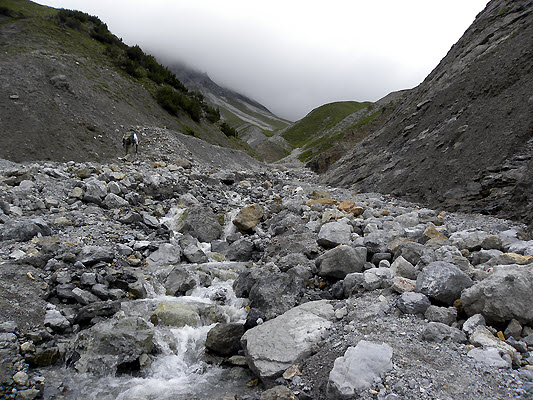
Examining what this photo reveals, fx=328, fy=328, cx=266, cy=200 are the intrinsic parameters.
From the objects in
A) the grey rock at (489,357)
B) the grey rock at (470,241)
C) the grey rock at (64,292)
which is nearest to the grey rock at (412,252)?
the grey rock at (470,241)

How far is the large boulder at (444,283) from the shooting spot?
532 centimetres

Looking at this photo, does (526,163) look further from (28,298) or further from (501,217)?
(28,298)

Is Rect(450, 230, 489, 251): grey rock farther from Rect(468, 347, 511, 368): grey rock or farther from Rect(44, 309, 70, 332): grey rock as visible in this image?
Rect(44, 309, 70, 332): grey rock

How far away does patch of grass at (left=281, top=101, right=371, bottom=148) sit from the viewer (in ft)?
400

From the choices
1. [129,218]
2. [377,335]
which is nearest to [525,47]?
[377,335]

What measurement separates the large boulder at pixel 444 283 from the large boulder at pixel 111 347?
A: 214 inches

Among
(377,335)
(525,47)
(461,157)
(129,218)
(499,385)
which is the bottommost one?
(129,218)

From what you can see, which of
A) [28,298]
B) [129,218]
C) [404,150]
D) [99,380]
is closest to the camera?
[99,380]

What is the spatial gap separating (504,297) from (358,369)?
2354 mm

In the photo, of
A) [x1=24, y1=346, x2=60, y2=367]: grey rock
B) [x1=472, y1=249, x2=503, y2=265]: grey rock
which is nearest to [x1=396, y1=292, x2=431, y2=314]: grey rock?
[x1=472, y1=249, x2=503, y2=265]: grey rock

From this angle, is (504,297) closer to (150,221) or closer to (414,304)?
(414,304)

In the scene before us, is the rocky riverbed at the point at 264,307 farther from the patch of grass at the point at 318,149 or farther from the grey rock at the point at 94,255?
the patch of grass at the point at 318,149

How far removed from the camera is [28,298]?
711 centimetres

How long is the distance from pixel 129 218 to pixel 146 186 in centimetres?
392
